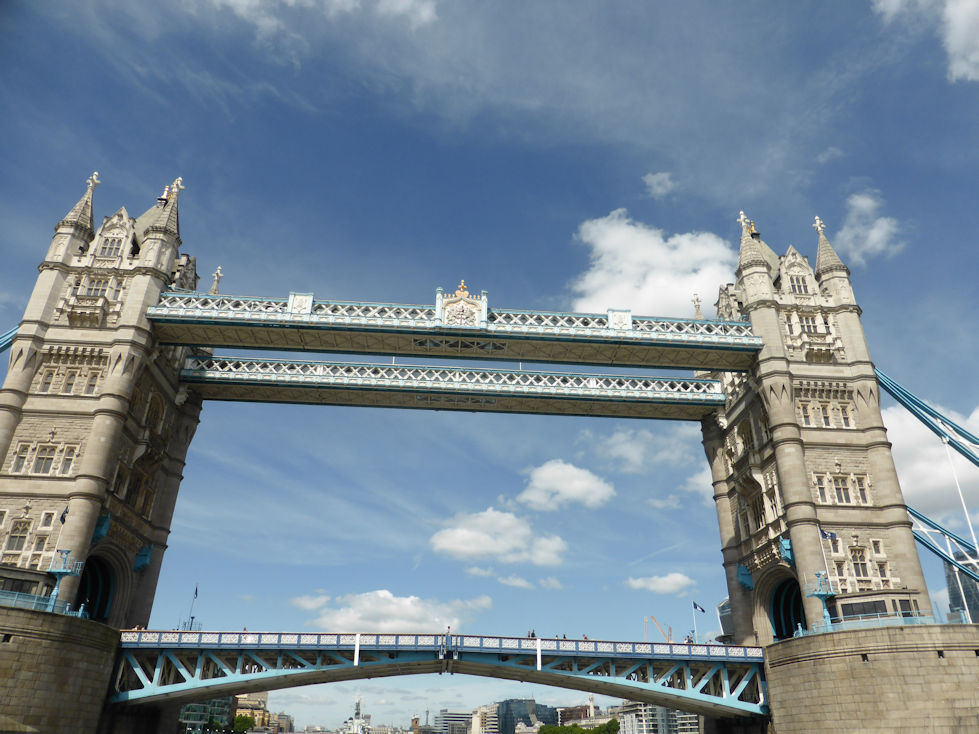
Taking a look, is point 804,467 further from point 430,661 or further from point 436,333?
point 430,661

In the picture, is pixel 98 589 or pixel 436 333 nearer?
pixel 98 589

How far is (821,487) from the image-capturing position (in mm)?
41812

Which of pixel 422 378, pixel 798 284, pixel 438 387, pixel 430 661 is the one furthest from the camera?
pixel 422 378

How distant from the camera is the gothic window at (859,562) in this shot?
3916 centimetres

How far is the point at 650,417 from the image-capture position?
53.8 meters

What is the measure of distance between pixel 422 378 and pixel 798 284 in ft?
90.8

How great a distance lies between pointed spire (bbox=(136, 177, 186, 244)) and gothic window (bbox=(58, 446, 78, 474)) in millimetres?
15901

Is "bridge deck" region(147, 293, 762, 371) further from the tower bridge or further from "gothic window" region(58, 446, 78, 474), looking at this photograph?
"gothic window" region(58, 446, 78, 474)

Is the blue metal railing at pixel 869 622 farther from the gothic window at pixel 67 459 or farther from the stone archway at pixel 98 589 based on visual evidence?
the gothic window at pixel 67 459

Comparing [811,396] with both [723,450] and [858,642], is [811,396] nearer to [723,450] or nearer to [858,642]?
[723,450]

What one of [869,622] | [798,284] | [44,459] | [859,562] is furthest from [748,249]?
[44,459]

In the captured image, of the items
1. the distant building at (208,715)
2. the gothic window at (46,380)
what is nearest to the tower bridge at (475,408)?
the gothic window at (46,380)

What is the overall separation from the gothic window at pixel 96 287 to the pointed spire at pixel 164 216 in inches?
186

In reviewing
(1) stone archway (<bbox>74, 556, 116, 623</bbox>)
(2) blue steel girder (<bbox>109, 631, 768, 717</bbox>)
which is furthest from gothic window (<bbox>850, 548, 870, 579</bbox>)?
(1) stone archway (<bbox>74, 556, 116, 623</bbox>)
